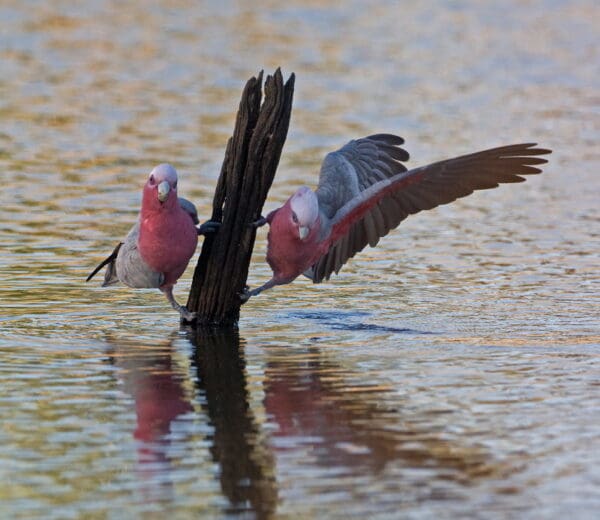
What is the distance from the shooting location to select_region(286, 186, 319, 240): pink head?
34.5ft

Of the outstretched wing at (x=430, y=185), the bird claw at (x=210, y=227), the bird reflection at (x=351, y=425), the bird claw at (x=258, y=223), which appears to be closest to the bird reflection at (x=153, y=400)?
the bird reflection at (x=351, y=425)

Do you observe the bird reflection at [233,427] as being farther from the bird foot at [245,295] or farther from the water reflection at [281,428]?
the bird foot at [245,295]

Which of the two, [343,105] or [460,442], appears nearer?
[460,442]

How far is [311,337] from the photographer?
1147 cm

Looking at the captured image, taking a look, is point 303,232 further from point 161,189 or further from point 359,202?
point 161,189

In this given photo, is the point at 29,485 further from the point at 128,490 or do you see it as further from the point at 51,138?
the point at 51,138

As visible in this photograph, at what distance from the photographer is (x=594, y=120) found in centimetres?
2255

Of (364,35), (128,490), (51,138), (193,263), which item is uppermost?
(364,35)

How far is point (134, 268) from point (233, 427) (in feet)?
8.07

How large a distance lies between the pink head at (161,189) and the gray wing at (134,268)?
0.45 m

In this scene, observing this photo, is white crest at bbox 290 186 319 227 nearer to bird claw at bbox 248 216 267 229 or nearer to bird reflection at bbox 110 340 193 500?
bird claw at bbox 248 216 267 229

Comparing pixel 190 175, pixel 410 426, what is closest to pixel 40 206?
pixel 190 175

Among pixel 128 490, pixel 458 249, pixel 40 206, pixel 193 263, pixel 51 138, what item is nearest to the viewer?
pixel 128 490

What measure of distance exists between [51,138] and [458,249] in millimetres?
7982
